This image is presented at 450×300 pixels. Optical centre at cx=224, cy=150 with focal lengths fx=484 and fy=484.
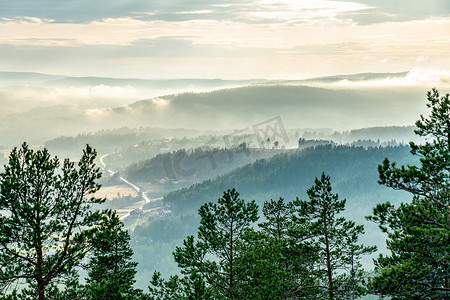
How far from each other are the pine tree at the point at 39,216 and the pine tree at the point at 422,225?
57.7 ft

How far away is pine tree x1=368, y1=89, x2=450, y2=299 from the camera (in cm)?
2527

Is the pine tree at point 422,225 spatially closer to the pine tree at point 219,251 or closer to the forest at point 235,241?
the forest at point 235,241

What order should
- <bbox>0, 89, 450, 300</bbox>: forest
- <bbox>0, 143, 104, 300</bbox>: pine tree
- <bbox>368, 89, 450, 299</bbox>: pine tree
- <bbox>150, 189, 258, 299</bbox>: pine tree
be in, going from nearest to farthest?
<bbox>368, 89, 450, 299</bbox>: pine tree, <bbox>0, 89, 450, 300</bbox>: forest, <bbox>0, 143, 104, 300</bbox>: pine tree, <bbox>150, 189, 258, 299</bbox>: pine tree

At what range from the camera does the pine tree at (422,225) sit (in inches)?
995

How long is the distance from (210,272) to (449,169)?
721 inches

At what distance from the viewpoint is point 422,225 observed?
87.4 feet

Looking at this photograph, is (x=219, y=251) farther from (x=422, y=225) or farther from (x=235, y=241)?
(x=422, y=225)

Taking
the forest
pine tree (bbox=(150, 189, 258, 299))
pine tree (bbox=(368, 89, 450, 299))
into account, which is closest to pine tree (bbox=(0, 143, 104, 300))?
the forest

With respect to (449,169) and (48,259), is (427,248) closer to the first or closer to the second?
(449,169)

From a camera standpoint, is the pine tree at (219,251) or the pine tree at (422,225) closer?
the pine tree at (422,225)

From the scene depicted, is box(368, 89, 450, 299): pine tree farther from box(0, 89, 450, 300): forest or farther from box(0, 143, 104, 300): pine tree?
box(0, 143, 104, 300): pine tree

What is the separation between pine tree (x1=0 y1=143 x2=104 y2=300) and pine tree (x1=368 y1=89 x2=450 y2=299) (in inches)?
692

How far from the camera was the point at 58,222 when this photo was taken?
29422 millimetres

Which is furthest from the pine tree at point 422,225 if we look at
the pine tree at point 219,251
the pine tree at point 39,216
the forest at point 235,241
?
the pine tree at point 39,216
